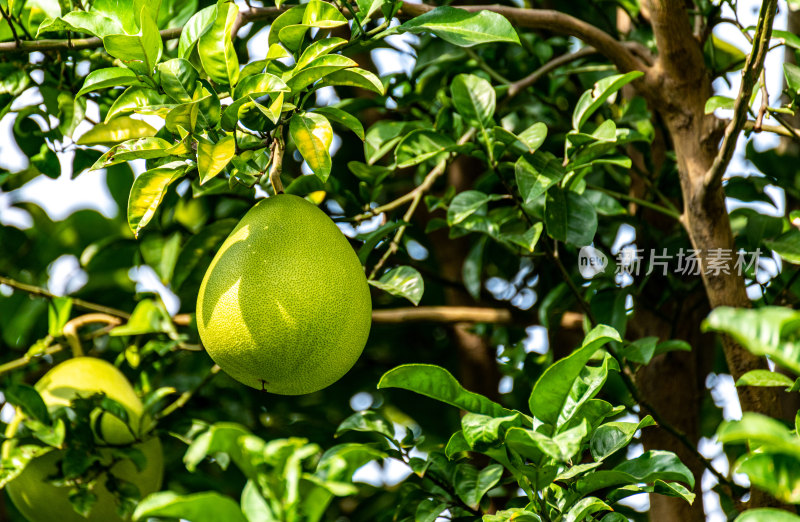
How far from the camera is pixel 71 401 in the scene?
60.8 inches

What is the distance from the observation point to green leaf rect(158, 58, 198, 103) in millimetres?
1062

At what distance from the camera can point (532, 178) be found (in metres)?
1.35

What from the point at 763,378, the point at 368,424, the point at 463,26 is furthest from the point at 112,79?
the point at 763,378

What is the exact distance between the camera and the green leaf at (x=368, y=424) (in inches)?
50.3

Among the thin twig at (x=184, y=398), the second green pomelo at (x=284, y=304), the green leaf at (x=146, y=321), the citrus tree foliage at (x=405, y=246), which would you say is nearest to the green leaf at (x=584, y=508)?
the citrus tree foliage at (x=405, y=246)

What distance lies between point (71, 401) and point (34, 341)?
59cm

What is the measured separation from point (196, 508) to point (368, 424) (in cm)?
62

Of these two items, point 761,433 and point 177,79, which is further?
point 177,79

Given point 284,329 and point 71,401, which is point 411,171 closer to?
point 71,401

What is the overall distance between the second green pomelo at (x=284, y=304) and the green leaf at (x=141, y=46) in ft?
A: 0.77

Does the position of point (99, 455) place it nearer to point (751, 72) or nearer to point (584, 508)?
point (584, 508)

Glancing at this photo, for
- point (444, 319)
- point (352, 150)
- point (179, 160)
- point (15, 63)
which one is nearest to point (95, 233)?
point (352, 150)

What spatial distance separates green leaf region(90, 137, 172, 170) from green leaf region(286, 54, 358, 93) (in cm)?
17

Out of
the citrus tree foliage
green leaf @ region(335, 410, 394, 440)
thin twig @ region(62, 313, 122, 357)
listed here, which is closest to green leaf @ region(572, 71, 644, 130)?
the citrus tree foliage
